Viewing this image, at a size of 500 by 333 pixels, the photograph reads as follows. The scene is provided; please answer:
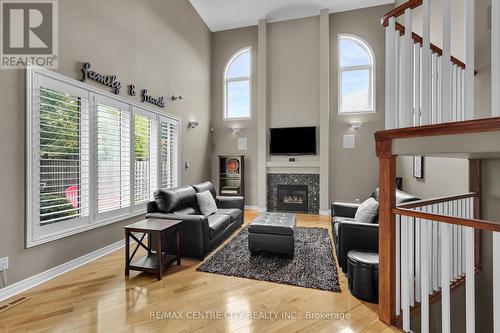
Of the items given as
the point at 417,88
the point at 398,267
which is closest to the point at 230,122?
the point at 417,88

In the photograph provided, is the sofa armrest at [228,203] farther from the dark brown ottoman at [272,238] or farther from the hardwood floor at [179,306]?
the hardwood floor at [179,306]

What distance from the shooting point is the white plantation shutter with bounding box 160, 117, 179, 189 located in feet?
15.9

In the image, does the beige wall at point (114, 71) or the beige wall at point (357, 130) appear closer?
the beige wall at point (114, 71)

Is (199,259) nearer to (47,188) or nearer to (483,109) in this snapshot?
(47,188)

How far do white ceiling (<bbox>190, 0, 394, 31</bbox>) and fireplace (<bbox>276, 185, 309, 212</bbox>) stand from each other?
4470mm

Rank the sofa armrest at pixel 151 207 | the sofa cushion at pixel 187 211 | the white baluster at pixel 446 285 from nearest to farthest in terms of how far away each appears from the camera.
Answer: the white baluster at pixel 446 285, the sofa armrest at pixel 151 207, the sofa cushion at pixel 187 211

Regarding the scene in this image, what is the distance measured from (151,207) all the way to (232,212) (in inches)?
54.7

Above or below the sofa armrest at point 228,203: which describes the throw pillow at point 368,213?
above

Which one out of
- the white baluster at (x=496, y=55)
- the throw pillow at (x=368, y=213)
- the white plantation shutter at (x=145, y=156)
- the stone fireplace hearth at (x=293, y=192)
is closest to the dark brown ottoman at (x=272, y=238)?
the throw pillow at (x=368, y=213)

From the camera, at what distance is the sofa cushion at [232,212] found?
4.20m

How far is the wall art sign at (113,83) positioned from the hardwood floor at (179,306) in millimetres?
2471

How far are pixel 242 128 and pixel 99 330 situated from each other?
18.1ft

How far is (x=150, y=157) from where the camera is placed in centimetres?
449

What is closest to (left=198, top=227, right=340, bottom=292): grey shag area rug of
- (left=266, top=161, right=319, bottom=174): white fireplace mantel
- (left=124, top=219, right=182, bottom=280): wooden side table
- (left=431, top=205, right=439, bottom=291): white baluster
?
(left=124, top=219, right=182, bottom=280): wooden side table
